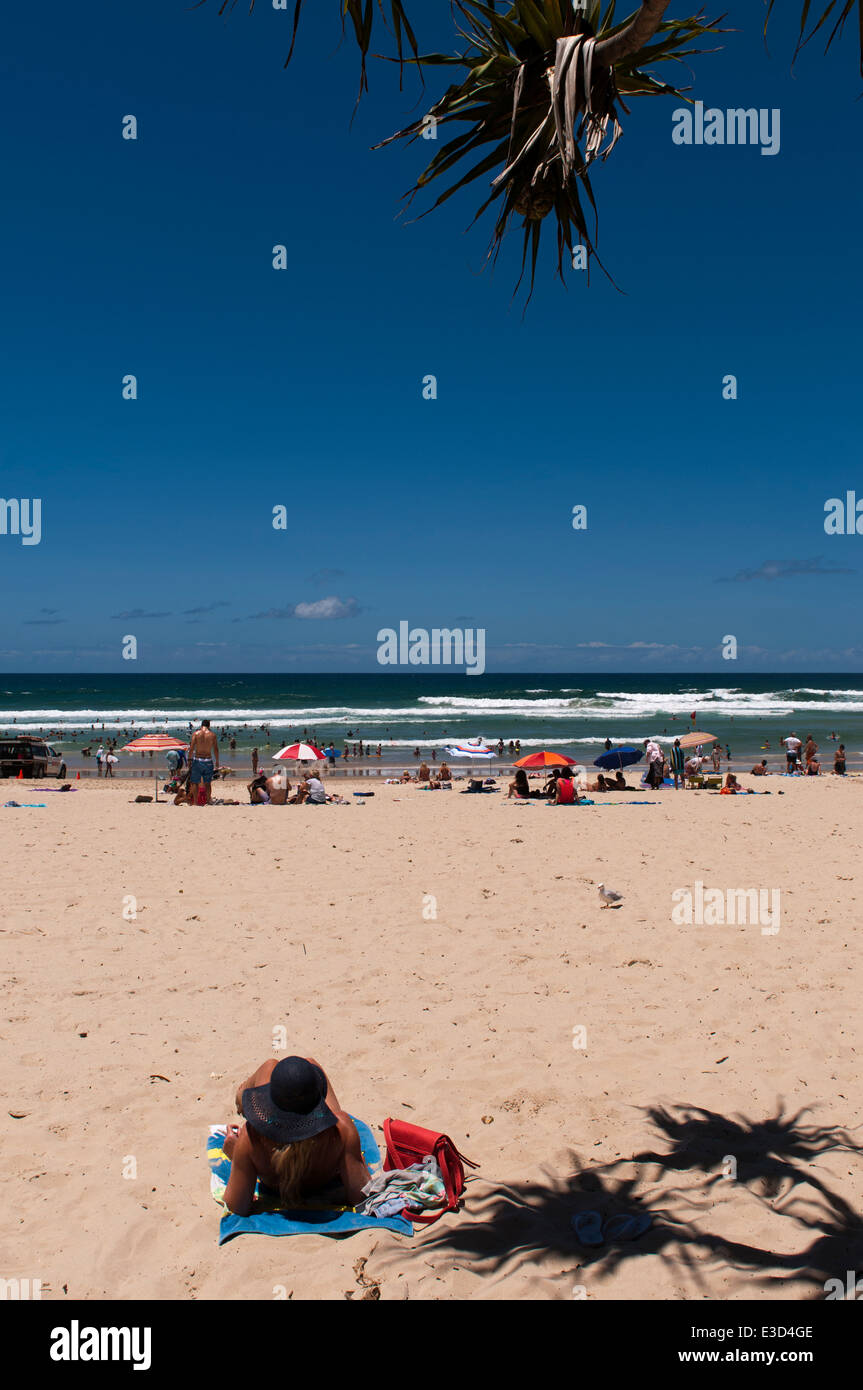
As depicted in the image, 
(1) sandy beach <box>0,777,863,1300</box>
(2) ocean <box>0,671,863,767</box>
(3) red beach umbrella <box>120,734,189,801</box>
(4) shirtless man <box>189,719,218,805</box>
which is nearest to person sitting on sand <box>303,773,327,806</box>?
(4) shirtless man <box>189,719,218,805</box>

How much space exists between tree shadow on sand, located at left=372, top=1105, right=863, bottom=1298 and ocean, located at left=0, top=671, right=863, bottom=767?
30687 mm

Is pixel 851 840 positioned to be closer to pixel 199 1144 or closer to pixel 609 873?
pixel 609 873

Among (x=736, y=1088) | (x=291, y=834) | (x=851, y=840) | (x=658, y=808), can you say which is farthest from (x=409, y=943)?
(x=658, y=808)

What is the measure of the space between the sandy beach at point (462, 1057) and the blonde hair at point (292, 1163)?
9.6 inches

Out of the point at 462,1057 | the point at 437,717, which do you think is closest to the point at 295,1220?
the point at 462,1057

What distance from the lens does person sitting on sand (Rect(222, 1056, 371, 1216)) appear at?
347cm

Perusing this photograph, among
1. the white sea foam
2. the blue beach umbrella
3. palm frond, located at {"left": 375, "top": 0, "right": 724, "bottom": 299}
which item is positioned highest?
palm frond, located at {"left": 375, "top": 0, "right": 724, "bottom": 299}

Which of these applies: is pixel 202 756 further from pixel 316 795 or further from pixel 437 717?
pixel 437 717

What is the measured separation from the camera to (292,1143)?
11.5 ft

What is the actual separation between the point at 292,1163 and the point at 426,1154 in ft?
2.12

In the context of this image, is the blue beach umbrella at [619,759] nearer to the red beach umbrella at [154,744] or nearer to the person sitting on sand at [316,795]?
the person sitting on sand at [316,795]

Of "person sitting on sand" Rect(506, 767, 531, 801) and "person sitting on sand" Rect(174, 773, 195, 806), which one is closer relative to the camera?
"person sitting on sand" Rect(174, 773, 195, 806)

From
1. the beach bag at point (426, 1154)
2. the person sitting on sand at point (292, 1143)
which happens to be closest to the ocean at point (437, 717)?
the beach bag at point (426, 1154)

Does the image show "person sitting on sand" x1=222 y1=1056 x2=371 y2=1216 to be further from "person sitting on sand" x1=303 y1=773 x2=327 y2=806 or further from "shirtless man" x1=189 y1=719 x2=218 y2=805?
"person sitting on sand" x1=303 y1=773 x2=327 y2=806
